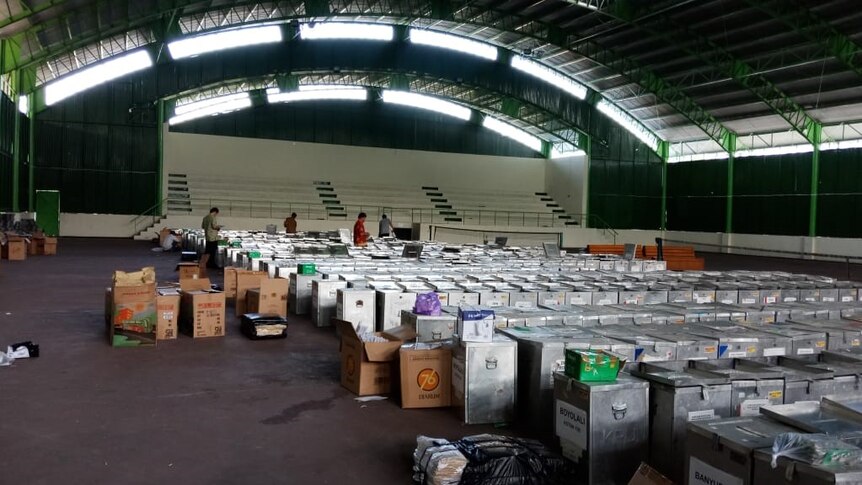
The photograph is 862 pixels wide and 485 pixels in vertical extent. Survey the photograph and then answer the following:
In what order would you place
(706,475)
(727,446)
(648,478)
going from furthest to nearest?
1. (648,478)
2. (706,475)
3. (727,446)

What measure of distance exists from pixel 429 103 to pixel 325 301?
31.0 m

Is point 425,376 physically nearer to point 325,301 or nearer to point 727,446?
point 727,446

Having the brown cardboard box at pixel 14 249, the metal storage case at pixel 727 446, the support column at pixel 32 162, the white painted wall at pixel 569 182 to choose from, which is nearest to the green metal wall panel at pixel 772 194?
the white painted wall at pixel 569 182

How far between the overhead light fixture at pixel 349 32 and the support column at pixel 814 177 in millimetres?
19460

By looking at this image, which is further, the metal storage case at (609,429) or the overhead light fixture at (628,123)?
the overhead light fixture at (628,123)

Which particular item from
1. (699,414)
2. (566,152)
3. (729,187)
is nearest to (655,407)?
(699,414)

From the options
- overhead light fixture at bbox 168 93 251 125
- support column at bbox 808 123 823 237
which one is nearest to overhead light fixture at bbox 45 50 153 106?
overhead light fixture at bbox 168 93 251 125

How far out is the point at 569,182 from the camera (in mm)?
40531

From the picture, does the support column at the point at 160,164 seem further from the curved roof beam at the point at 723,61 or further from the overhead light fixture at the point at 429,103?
the curved roof beam at the point at 723,61

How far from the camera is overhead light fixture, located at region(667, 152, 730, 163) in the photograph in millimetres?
36206

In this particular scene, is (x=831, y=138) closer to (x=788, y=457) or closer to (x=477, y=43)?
(x=477, y=43)

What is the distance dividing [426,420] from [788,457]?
9.86ft

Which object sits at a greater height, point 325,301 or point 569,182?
point 569,182

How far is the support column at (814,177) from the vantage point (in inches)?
1213
